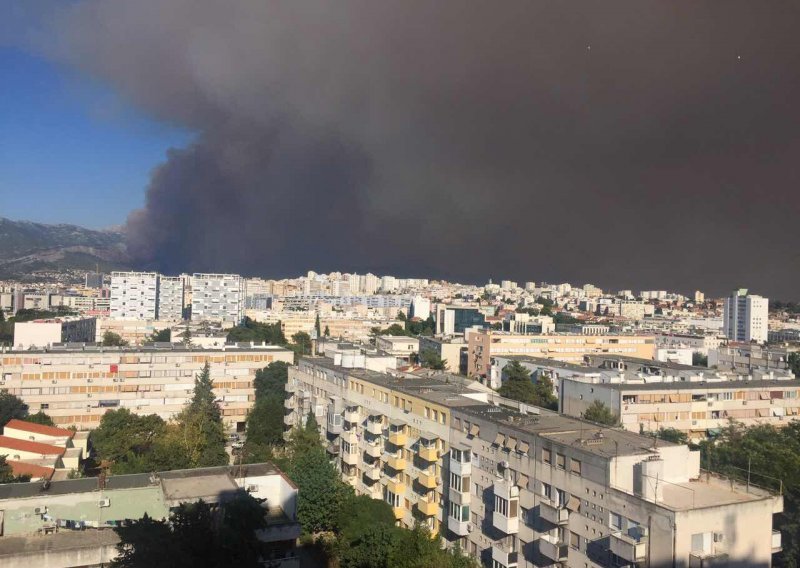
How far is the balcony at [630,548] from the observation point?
7.11 m

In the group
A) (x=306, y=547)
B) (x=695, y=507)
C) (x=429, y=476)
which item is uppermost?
(x=695, y=507)

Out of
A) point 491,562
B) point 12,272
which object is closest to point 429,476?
point 491,562

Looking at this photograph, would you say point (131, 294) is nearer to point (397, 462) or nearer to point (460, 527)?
point (397, 462)

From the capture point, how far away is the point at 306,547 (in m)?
11.8

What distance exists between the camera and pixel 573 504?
8.41m

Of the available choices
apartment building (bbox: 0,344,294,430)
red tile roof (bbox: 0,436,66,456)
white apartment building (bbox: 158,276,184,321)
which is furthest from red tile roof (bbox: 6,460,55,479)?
→ white apartment building (bbox: 158,276,184,321)

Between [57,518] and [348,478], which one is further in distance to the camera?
[348,478]

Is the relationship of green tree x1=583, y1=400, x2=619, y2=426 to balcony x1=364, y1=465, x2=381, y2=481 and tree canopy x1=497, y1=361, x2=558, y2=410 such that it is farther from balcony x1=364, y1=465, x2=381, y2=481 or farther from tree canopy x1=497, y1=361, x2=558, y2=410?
balcony x1=364, y1=465, x2=381, y2=481

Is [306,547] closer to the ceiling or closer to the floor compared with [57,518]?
closer to the floor

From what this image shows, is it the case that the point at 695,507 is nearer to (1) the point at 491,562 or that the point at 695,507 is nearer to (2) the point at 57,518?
(1) the point at 491,562

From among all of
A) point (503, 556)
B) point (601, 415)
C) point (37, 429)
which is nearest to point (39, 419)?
point (37, 429)

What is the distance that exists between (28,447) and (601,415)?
13.2m

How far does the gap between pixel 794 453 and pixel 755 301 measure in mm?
50293

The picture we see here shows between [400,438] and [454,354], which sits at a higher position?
[400,438]
